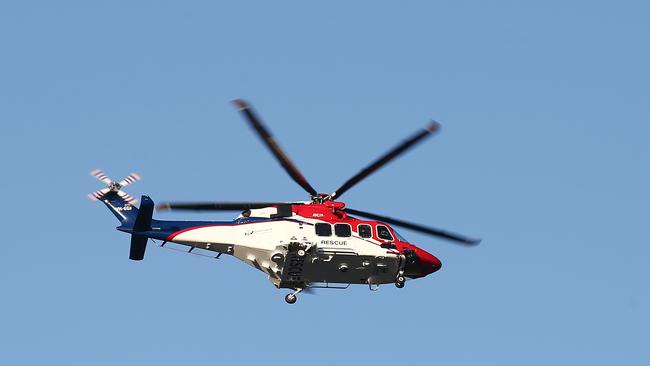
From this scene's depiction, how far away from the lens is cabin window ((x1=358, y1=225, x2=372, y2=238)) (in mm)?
44625

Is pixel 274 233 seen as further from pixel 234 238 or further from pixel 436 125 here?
pixel 436 125

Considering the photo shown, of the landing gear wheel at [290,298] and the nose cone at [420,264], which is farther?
the nose cone at [420,264]

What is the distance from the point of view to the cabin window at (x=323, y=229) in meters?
43.9

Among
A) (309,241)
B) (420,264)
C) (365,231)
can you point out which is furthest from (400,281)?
(309,241)

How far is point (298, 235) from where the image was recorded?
143 ft

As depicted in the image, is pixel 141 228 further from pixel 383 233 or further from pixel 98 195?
pixel 383 233

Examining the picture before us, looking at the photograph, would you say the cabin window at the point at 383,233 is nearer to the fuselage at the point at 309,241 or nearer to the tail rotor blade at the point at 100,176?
the fuselage at the point at 309,241

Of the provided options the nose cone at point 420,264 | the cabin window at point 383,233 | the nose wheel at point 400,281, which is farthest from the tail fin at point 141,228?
the nose cone at point 420,264

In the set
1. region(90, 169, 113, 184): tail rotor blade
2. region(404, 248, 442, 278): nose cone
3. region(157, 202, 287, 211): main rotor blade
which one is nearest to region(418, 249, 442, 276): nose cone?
region(404, 248, 442, 278): nose cone

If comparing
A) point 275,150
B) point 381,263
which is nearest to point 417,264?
point 381,263

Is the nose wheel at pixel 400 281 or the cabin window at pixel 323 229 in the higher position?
the cabin window at pixel 323 229

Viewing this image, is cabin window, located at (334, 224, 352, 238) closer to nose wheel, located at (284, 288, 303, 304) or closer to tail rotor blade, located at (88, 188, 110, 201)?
nose wheel, located at (284, 288, 303, 304)

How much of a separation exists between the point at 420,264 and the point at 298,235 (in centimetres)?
519

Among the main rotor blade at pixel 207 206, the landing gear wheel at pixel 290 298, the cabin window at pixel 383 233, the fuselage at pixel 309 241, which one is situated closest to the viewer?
the main rotor blade at pixel 207 206
